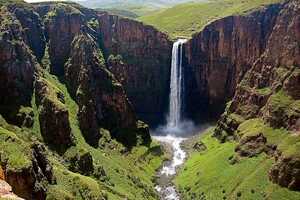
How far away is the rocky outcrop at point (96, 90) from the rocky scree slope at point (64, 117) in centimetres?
29

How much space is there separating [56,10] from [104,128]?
49231mm

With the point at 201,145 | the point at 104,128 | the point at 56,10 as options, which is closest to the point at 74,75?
the point at 104,128

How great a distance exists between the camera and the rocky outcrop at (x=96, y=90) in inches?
6693

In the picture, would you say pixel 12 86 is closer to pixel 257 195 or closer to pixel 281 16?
pixel 257 195

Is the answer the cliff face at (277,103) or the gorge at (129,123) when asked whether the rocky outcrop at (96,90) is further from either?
the cliff face at (277,103)

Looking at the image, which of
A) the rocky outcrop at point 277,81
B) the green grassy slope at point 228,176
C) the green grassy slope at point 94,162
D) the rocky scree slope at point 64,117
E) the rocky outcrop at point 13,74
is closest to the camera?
the green grassy slope at point 94,162

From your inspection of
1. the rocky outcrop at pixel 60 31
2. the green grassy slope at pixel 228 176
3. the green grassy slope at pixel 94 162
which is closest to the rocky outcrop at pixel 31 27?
the rocky outcrop at pixel 60 31

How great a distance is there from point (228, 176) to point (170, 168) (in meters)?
28.8

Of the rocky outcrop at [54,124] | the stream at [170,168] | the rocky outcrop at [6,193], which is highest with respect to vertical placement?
the rocky outcrop at [6,193]

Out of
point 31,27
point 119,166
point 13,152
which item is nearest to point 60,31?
point 31,27

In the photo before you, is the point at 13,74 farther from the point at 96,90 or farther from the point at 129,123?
the point at 129,123

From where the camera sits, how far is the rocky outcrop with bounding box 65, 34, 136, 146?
6693 inches

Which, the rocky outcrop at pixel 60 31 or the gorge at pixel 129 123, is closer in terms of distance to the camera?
the gorge at pixel 129 123

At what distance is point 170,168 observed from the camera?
163m
